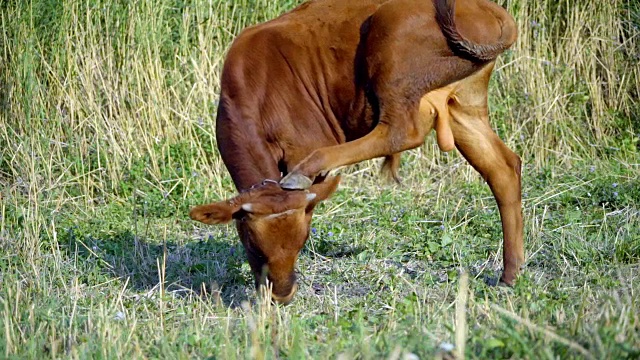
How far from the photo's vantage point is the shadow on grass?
18.9 ft

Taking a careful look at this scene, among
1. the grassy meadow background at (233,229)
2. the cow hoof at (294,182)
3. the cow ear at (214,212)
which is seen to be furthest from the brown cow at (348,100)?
the grassy meadow background at (233,229)

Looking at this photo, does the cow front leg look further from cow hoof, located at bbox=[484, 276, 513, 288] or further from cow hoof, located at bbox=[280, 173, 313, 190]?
cow hoof, located at bbox=[484, 276, 513, 288]

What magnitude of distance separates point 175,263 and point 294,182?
1640 mm

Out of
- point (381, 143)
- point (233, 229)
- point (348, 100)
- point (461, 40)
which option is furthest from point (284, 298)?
point (233, 229)

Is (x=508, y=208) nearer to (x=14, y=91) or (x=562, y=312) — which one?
(x=562, y=312)

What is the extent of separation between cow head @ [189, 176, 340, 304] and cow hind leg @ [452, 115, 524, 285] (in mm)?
1182

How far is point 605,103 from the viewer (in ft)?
29.5

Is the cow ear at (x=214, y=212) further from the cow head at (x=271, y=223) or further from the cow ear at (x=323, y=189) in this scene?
the cow ear at (x=323, y=189)

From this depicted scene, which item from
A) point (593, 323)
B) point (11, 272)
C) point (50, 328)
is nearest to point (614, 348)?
point (593, 323)

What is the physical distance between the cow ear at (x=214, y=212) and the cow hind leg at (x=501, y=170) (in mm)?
1667

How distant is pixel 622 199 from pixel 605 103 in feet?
7.12

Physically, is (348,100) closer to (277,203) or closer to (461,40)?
(461,40)

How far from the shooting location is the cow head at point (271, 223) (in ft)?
15.5

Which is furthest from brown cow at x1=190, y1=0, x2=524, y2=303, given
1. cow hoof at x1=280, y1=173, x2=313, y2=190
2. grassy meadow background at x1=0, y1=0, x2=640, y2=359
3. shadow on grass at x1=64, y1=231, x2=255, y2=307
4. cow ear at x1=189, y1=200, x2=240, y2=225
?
shadow on grass at x1=64, y1=231, x2=255, y2=307
